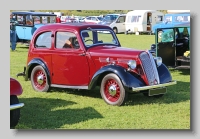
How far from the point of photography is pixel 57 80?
7.89 metres

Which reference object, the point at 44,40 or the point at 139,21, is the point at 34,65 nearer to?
the point at 44,40

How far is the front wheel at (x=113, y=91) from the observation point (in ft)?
22.6

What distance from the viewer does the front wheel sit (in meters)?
6.90

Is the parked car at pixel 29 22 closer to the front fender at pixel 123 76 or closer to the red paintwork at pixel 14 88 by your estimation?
the front fender at pixel 123 76

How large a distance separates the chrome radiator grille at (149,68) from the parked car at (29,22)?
31.4 feet

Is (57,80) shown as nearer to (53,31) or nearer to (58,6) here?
(53,31)

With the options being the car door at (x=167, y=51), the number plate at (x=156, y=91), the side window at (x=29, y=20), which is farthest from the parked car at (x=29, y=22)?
the number plate at (x=156, y=91)

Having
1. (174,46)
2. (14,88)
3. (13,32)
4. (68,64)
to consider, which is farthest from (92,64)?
(13,32)

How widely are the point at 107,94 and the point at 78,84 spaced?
0.71 meters

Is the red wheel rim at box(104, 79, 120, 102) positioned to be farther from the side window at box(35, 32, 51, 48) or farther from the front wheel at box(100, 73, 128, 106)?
the side window at box(35, 32, 51, 48)

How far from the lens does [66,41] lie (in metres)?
7.84

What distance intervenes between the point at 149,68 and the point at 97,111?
1.27m

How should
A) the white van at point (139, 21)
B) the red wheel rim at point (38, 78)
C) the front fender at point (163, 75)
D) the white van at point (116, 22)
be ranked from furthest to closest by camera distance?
the white van at point (116, 22) → the white van at point (139, 21) → the red wheel rim at point (38, 78) → the front fender at point (163, 75)

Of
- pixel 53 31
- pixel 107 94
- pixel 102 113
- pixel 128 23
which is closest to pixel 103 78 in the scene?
pixel 107 94
